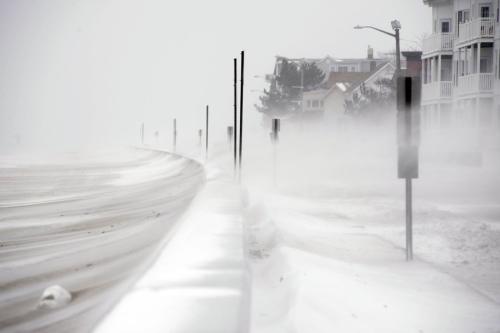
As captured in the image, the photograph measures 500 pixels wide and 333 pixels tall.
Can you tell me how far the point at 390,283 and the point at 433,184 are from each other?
18122 millimetres

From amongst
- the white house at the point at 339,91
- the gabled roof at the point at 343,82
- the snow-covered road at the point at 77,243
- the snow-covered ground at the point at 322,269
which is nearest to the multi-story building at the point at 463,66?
the snow-covered road at the point at 77,243

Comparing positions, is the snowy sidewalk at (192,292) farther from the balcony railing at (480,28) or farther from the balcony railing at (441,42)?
the balcony railing at (441,42)

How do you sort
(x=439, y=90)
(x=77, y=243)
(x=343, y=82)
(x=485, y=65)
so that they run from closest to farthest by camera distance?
1. (x=77, y=243)
2. (x=485, y=65)
3. (x=439, y=90)
4. (x=343, y=82)

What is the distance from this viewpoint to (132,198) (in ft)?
78.2

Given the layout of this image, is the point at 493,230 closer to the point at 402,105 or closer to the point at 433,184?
the point at 402,105

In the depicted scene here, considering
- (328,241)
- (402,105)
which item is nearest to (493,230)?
(328,241)

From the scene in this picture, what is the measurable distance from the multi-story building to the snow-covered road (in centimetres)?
2217

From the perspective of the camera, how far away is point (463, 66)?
155 ft

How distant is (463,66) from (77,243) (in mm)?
38966

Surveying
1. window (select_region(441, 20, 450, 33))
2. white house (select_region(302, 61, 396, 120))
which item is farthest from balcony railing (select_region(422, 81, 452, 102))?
white house (select_region(302, 61, 396, 120))

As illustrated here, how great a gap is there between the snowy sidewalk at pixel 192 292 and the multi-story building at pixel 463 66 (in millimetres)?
35100

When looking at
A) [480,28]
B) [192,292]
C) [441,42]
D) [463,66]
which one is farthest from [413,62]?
[192,292]

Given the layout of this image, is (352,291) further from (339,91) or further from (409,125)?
(339,91)

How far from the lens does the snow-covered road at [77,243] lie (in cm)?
816
